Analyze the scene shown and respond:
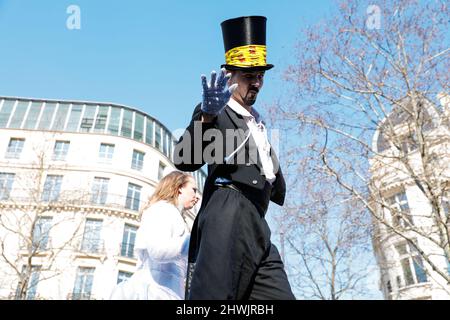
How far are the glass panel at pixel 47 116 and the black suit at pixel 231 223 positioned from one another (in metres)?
34.5

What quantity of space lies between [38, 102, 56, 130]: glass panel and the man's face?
34368 mm

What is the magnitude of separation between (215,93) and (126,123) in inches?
1370

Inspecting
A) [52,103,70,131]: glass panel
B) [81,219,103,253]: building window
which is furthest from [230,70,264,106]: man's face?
[52,103,70,131]: glass panel

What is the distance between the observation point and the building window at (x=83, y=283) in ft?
83.8

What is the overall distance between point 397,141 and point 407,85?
59.7 inches

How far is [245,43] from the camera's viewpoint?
89.4 inches

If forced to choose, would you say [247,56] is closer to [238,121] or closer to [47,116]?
[238,121]

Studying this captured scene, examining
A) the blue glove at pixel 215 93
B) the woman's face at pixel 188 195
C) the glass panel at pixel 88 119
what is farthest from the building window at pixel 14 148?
the blue glove at pixel 215 93

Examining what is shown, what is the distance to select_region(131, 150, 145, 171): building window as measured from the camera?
110 ft

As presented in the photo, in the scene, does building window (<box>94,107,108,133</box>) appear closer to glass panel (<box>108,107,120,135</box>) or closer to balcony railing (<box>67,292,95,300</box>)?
glass panel (<box>108,107,120,135</box>)

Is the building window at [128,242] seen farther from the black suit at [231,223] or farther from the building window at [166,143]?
the black suit at [231,223]

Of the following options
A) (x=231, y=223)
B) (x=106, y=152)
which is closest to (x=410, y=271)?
(x=231, y=223)
